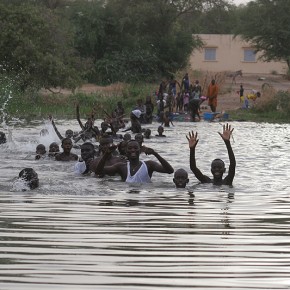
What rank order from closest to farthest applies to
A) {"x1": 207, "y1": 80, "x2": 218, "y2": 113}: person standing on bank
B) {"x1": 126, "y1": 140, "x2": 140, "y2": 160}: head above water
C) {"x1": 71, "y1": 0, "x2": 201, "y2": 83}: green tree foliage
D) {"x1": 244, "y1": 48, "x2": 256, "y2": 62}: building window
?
{"x1": 126, "y1": 140, "x2": 140, "y2": 160}: head above water, {"x1": 207, "y1": 80, "x2": 218, "y2": 113}: person standing on bank, {"x1": 71, "y1": 0, "x2": 201, "y2": 83}: green tree foliage, {"x1": 244, "y1": 48, "x2": 256, "y2": 62}: building window

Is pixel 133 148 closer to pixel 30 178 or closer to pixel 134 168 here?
pixel 134 168

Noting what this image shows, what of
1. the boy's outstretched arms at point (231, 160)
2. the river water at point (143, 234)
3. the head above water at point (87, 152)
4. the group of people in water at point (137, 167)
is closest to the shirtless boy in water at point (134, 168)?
the group of people in water at point (137, 167)

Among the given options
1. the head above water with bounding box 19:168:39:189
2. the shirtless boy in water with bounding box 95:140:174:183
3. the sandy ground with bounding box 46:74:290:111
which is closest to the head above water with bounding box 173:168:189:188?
the shirtless boy in water with bounding box 95:140:174:183

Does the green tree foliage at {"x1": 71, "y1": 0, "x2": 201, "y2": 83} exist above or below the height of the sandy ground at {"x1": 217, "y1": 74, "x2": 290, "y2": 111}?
above

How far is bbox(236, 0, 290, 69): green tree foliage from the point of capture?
66.4 m

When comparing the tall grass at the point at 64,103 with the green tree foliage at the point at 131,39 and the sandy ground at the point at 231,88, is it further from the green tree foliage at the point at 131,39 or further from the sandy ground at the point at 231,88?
the green tree foliage at the point at 131,39

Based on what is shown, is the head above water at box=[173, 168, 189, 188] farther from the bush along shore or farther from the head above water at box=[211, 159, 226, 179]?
the bush along shore

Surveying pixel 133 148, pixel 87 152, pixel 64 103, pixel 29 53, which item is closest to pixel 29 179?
pixel 133 148

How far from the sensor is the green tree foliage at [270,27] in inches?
2616

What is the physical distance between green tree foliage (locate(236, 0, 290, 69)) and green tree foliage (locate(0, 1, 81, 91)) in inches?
929

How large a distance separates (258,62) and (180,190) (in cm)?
7103

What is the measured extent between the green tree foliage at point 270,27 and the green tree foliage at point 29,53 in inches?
929

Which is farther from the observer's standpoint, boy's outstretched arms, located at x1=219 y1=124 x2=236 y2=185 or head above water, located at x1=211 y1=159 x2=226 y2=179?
head above water, located at x1=211 y1=159 x2=226 y2=179

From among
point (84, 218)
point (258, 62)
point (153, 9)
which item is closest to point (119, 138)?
point (84, 218)
